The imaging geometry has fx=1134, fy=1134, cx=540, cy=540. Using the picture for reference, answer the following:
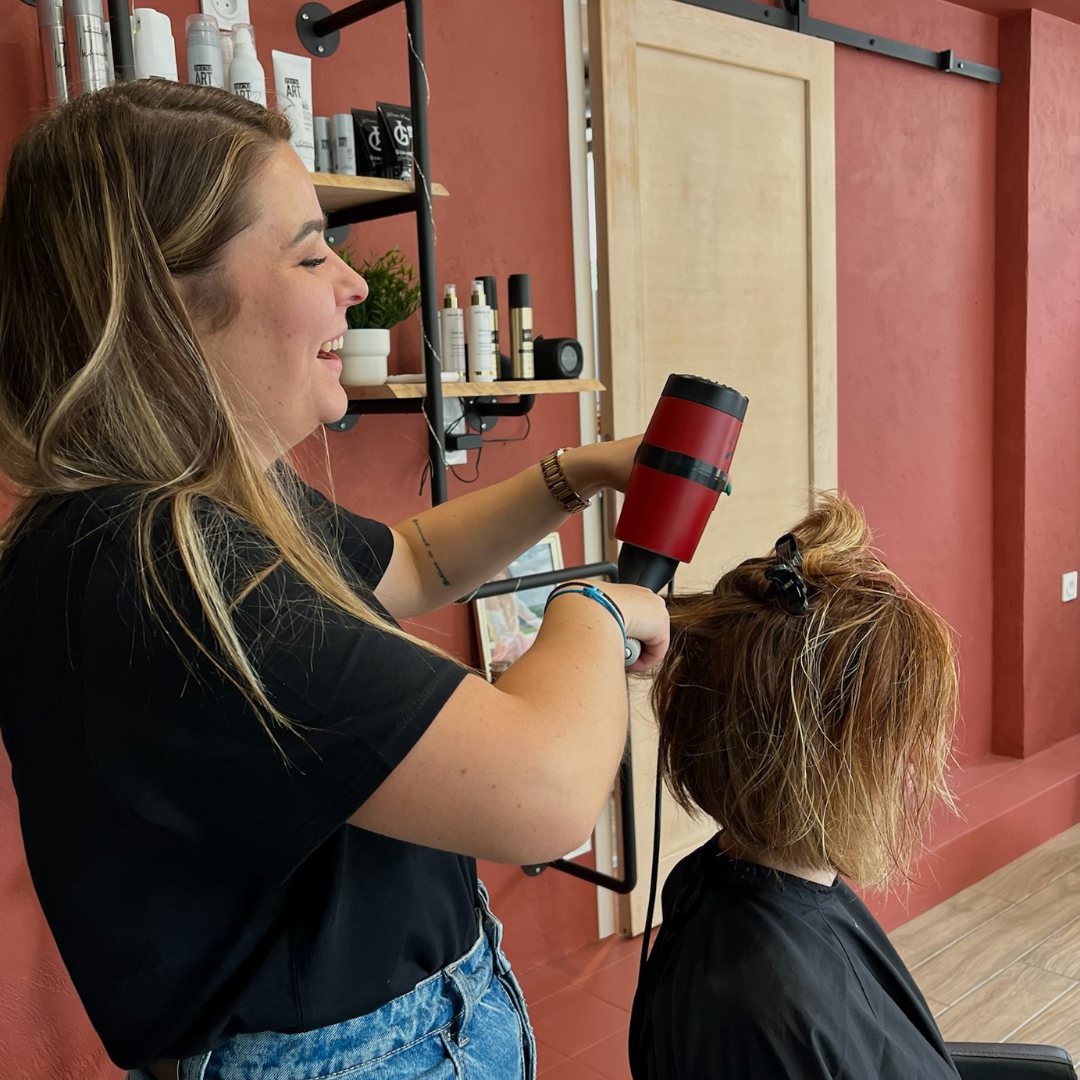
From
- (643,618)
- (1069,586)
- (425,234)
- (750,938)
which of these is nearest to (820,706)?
(750,938)

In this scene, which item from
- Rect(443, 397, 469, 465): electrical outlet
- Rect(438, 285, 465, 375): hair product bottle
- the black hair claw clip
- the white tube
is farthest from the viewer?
Rect(443, 397, 469, 465): electrical outlet

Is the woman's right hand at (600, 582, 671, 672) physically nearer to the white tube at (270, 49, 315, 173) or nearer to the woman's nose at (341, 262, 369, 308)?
the woman's nose at (341, 262, 369, 308)

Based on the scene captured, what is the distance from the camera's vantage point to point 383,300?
7.59 ft

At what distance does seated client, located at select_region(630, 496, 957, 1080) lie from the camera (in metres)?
1.30

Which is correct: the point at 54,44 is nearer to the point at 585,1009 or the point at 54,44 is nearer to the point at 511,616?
the point at 511,616

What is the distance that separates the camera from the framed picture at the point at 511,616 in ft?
8.91

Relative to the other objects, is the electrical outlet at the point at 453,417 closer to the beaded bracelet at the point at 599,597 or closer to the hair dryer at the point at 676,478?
the hair dryer at the point at 676,478

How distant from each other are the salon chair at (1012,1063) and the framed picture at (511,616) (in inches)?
53.2

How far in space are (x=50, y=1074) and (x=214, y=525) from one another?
1795 mm

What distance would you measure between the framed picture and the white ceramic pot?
653 millimetres

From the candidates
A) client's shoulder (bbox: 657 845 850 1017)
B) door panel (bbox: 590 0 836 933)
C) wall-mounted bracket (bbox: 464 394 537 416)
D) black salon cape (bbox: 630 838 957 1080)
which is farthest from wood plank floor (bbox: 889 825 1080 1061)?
wall-mounted bracket (bbox: 464 394 537 416)

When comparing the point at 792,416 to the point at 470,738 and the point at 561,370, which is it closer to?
the point at 561,370

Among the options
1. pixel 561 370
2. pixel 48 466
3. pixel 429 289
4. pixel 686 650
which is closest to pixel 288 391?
pixel 48 466

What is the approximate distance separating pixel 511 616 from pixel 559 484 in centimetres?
129
